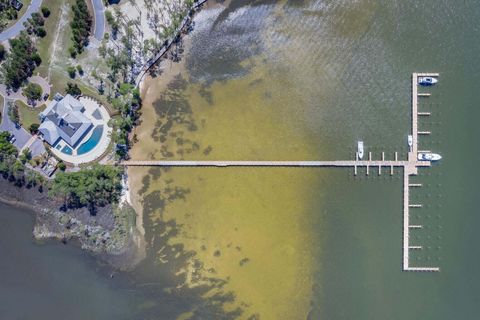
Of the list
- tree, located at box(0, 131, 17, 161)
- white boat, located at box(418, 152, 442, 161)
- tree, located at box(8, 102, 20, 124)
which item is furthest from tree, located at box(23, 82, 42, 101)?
white boat, located at box(418, 152, 442, 161)

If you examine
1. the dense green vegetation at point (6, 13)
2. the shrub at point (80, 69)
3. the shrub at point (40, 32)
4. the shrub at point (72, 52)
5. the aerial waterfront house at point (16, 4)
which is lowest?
the shrub at point (80, 69)

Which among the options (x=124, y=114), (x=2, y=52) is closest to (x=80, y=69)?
(x=124, y=114)

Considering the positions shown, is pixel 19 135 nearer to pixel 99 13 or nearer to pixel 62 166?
pixel 62 166

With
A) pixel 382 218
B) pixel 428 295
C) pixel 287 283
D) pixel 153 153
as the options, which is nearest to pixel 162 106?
pixel 153 153

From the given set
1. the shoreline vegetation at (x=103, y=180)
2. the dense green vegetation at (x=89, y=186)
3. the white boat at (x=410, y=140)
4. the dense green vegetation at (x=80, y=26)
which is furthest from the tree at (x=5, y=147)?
the white boat at (x=410, y=140)

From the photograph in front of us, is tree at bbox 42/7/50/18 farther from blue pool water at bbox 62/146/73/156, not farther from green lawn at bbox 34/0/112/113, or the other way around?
blue pool water at bbox 62/146/73/156

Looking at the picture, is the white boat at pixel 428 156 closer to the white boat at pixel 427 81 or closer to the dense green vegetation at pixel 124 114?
the white boat at pixel 427 81

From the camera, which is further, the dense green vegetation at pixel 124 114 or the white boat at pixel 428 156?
the dense green vegetation at pixel 124 114

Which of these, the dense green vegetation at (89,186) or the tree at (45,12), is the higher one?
the tree at (45,12)
